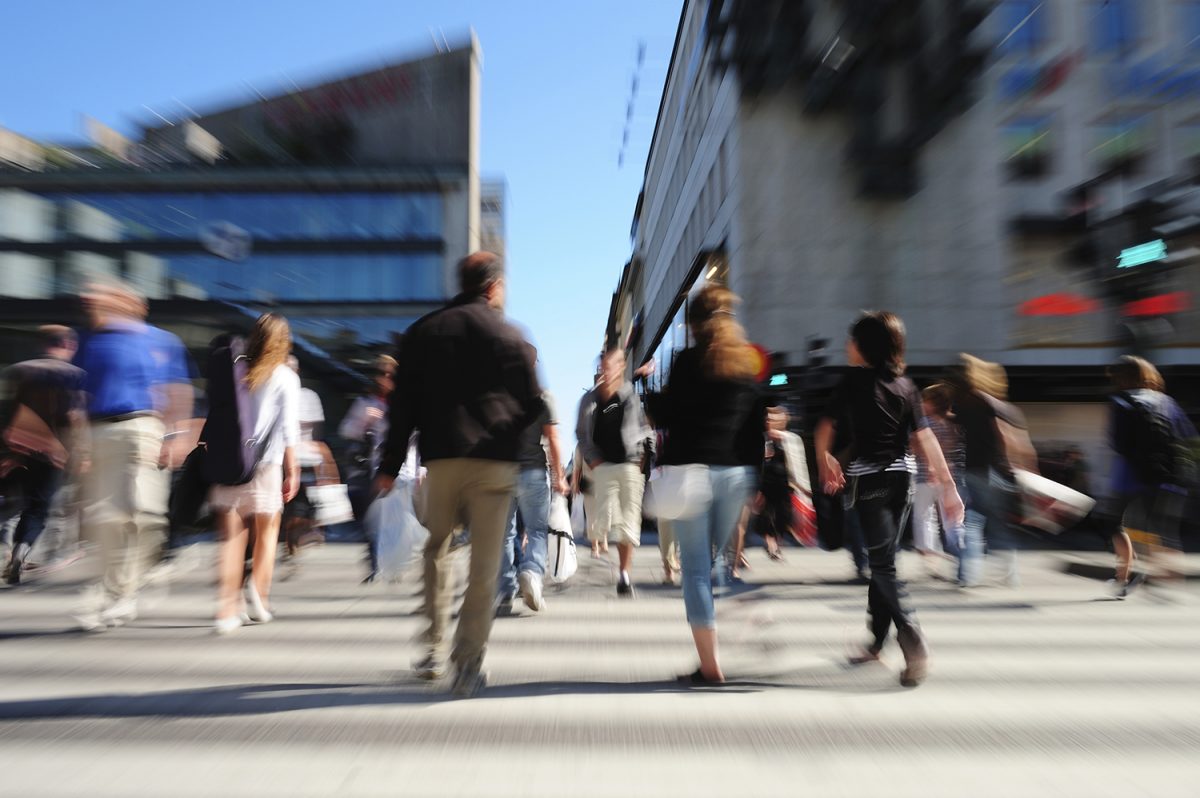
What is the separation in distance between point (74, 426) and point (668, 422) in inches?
212

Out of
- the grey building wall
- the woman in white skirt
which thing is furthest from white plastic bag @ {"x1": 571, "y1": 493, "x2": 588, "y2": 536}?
the grey building wall

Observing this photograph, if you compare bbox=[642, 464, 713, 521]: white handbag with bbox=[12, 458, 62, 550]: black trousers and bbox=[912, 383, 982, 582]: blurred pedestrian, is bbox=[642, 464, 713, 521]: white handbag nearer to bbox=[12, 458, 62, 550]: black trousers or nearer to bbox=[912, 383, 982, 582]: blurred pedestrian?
bbox=[912, 383, 982, 582]: blurred pedestrian

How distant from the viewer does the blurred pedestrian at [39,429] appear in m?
7.43

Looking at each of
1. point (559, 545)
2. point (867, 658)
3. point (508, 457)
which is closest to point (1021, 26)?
point (559, 545)

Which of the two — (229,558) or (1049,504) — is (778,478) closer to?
(1049,504)

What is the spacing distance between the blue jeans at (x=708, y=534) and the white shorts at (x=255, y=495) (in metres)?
2.82

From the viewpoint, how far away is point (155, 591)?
7.66 metres

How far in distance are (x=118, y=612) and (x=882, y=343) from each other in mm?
4887

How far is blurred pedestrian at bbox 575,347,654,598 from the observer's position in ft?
24.5

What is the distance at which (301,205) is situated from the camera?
4022cm

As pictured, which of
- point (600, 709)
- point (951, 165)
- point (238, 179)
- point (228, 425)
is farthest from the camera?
point (238, 179)

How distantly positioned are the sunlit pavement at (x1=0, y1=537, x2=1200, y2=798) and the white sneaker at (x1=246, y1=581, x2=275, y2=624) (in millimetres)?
218

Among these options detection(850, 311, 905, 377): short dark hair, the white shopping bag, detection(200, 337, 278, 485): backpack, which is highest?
detection(850, 311, 905, 377): short dark hair

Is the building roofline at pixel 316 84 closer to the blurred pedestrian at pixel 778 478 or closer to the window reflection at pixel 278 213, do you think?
the window reflection at pixel 278 213
